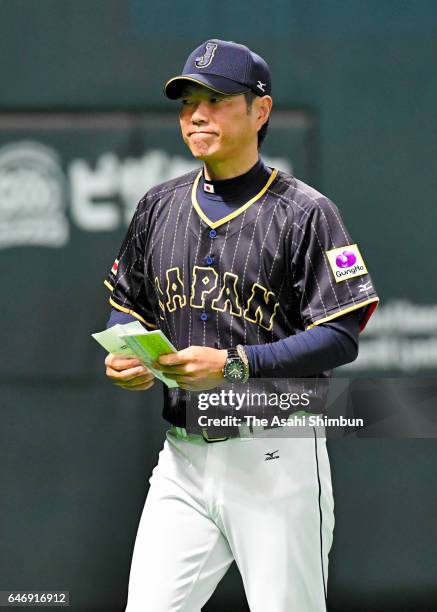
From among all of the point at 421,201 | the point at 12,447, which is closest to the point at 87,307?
the point at 12,447

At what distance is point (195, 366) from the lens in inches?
102

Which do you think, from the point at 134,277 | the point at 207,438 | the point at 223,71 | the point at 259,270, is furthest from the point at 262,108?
the point at 207,438

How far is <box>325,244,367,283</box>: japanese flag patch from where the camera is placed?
2711mm

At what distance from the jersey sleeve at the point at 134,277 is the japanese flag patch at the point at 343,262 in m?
0.61

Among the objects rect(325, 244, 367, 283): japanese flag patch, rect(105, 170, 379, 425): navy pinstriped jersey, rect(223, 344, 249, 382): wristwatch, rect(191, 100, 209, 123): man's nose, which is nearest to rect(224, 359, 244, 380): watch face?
rect(223, 344, 249, 382): wristwatch

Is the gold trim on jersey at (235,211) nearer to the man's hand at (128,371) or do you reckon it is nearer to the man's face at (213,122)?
the man's face at (213,122)

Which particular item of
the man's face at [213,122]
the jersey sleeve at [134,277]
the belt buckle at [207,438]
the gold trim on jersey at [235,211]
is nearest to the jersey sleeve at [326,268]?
the gold trim on jersey at [235,211]

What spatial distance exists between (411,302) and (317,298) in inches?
51.6

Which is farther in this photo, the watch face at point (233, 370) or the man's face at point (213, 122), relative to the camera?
the man's face at point (213, 122)

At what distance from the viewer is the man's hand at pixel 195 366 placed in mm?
2582

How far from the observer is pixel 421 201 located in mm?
3934

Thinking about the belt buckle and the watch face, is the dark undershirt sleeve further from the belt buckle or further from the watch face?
the belt buckle

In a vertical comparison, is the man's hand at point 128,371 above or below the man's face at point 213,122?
below

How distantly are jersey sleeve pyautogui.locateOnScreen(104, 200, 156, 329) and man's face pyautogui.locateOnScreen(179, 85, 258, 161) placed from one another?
1.17 ft
